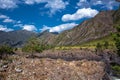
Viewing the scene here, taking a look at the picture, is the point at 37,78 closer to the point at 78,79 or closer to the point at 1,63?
the point at 1,63

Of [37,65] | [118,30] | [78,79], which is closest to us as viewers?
[37,65]

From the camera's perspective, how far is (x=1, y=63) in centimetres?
2370

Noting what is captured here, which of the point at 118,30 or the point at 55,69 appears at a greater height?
the point at 118,30

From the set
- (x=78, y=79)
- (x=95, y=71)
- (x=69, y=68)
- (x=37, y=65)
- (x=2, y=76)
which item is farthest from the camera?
(x=95, y=71)

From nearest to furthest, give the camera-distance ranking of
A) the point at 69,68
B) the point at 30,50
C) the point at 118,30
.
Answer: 1. the point at 69,68
2. the point at 118,30
3. the point at 30,50

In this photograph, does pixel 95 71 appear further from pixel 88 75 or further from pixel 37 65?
pixel 37 65

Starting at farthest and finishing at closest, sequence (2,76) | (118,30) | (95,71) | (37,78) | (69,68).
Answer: (118,30)
(95,71)
(69,68)
(37,78)
(2,76)

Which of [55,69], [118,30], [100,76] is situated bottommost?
[100,76]

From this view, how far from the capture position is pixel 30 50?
19138 centimetres

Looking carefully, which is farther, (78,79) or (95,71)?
(95,71)

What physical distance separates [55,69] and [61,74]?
0.94 metres

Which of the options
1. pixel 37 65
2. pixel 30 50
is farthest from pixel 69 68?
pixel 30 50

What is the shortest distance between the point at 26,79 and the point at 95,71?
15247 millimetres

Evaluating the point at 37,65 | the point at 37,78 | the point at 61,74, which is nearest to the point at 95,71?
the point at 61,74
